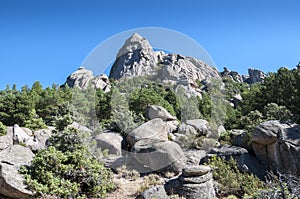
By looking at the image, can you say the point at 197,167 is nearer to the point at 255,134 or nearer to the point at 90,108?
the point at 255,134

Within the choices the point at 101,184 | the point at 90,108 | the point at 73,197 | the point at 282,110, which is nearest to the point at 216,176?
the point at 101,184

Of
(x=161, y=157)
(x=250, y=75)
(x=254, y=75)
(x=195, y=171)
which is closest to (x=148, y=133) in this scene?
(x=161, y=157)

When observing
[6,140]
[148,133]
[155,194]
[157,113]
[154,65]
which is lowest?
[155,194]

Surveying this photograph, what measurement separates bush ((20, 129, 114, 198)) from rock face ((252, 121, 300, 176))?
5.50m

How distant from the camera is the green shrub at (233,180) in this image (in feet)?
27.2

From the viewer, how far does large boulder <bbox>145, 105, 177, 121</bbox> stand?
22.8m

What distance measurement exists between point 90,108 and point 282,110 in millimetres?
16400

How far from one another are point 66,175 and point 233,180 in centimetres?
529

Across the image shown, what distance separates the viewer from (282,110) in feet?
51.9

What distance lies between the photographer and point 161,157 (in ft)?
36.9

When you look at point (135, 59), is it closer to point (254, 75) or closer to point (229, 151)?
point (229, 151)

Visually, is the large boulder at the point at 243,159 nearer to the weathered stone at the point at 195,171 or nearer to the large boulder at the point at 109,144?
the weathered stone at the point at 195,171

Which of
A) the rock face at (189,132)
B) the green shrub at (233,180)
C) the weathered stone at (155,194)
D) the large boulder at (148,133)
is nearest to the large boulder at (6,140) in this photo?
the large boulder at (148,133)

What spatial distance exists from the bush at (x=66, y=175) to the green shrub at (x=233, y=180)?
3610 mm
